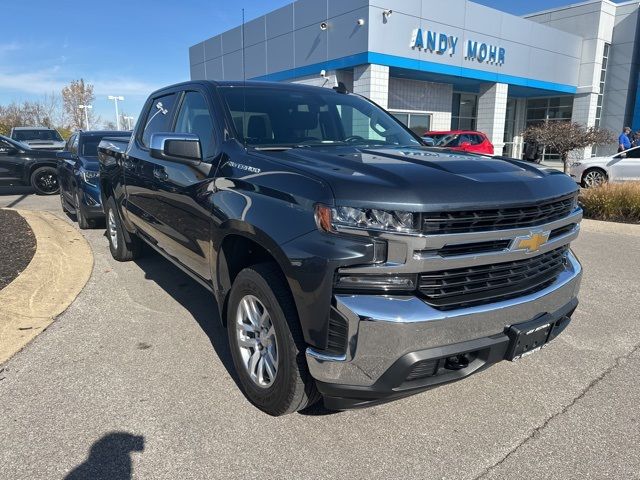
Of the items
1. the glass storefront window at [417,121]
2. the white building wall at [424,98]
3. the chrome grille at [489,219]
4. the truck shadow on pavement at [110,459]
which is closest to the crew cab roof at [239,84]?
the chrome grille at [489,219]

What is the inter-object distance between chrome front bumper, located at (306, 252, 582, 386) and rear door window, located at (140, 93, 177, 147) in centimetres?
289

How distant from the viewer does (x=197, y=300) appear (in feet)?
Result: 15.7

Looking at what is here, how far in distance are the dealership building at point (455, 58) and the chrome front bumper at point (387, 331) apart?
10.6 meters

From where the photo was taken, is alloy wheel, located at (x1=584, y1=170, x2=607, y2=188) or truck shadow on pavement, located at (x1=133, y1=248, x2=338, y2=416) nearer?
truck shadow on pavement, located at (x1=133, y1=248, x2=338, y2=416)

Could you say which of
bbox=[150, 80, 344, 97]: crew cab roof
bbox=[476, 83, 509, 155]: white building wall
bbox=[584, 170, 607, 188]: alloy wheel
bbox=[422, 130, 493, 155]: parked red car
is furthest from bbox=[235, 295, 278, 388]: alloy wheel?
bbox=[476, 83, 509, 155]: white building wall

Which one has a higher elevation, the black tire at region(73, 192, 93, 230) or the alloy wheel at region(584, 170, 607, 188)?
the alloy wheel at region(584, 170, 607, 188)

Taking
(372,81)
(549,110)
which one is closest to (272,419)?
(372,81)

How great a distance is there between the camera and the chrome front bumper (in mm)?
2102

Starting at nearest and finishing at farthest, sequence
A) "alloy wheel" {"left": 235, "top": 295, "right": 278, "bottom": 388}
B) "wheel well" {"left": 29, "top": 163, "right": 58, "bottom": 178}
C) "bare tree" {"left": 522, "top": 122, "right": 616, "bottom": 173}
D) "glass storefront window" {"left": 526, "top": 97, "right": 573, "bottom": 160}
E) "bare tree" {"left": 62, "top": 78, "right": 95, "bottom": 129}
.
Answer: "alloy wheel" {"left": 235, "top": 295, "right": 278, "bottom": 388} < "wheel well" {"left": 29, "top": 163, "right": 58, "bottom": 178} < "bare tree" {"left": 522, "top": 122, "right": 616, "bottom": 173} < "glass storefront window" {"left": 526, "top": 97, "right": 573, "bottom": 160} < "bare tree" {"left": 62, "top": 78, "right": 95, "bottom": 129}

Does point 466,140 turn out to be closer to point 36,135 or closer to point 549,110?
point 549,110

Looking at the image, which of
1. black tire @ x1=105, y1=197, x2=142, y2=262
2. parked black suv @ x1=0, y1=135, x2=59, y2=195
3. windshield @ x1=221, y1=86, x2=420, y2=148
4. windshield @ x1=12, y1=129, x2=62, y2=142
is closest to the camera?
windshield @ x1=221, y1=86, x2=420, y2=148

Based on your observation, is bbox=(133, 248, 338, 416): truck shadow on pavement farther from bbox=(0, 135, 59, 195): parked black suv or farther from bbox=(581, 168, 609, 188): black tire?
bbox=(581, 168, 609, 188): black tire

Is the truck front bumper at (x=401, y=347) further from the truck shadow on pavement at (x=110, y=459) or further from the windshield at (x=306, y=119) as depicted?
the windshield at (x=306, y=119)

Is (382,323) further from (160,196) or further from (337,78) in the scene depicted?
(337,78)
